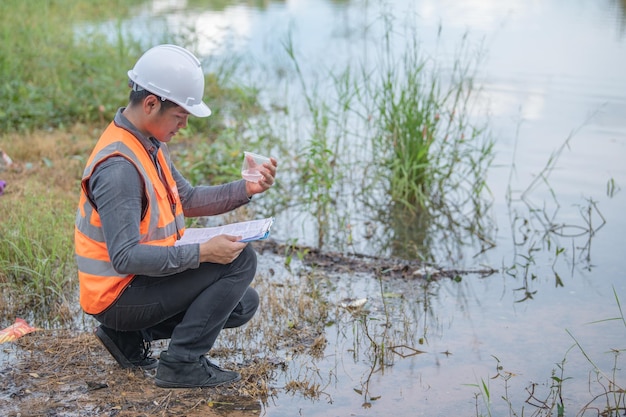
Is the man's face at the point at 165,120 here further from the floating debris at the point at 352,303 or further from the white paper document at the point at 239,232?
the floating debris at the point at 352,303

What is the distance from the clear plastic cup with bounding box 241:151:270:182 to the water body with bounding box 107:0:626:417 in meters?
0.93

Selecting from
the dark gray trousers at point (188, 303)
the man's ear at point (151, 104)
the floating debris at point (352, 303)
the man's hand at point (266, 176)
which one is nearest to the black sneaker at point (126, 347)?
the dark gray trousers at point (188, 303)

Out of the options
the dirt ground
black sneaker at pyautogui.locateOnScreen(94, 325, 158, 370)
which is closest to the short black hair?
black sneaker at pyautogui.locateOnScreen(94, 325, 158, 370)

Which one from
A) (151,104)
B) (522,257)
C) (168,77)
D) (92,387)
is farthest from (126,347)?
(522,257)

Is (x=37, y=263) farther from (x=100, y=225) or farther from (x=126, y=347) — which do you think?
(x=100, y=225)

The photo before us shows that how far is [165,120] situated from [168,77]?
17 cm

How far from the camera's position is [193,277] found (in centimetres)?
334

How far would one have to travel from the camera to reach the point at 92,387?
137 inches

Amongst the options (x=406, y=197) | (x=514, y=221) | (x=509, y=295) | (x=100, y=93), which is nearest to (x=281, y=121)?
(x=100, y=93)

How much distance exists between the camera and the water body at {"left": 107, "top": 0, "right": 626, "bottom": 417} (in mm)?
A: 3703

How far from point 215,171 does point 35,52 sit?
363 centimetres

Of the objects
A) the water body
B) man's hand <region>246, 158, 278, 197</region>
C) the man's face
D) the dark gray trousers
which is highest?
the man's face

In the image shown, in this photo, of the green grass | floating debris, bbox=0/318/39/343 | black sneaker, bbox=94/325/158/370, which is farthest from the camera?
the green grass

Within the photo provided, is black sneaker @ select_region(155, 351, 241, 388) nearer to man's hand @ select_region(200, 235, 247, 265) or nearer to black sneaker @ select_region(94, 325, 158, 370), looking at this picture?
black sneaker @ select_region(94, 325, 158, 370)
